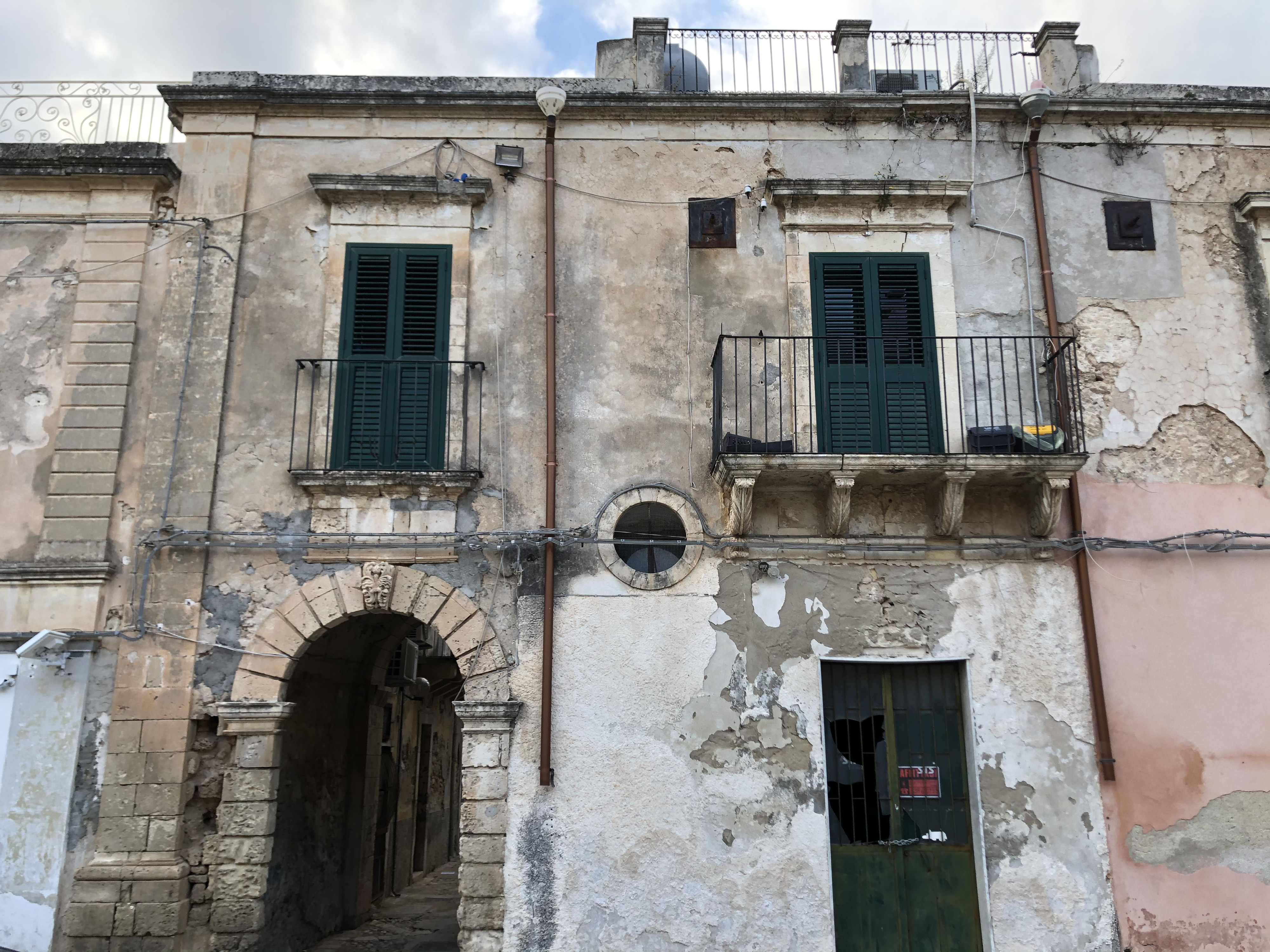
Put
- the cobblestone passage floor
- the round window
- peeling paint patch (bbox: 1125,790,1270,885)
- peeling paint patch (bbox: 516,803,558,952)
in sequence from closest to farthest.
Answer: peeling paint patch (bbox: 516,803,558,952) < peeling paint patch (bbox: 1125,790,1270,885) < the round window < the cobblestone passage floor

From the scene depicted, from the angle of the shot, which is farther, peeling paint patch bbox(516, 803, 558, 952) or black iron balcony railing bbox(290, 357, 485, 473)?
black iron balcony railing bbox(290, 357, 485, 473)

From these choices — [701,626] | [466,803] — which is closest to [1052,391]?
[701,626]

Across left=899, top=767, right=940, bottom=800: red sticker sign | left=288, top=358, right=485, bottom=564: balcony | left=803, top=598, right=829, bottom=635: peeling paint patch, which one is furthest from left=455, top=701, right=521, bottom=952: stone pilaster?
left=899, top=767, right=940, bottom=800: red sticker sign

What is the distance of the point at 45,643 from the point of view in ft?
25.6

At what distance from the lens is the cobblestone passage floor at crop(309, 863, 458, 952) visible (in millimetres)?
9312

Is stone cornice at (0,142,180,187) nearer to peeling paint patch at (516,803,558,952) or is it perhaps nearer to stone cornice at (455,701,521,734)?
stone cornice at (455,701,521,734)

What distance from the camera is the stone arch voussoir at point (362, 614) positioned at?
26.2 feet

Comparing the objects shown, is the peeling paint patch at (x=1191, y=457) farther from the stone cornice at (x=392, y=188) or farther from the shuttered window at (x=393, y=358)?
the stone cornice at (x=392, y=188)

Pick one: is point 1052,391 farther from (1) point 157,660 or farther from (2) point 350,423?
(1) point 157,660

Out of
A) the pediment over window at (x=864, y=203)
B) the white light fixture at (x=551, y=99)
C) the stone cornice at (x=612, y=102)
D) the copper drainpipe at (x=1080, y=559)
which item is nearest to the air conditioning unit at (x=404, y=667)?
the stone cornice at (x=612, y=102)

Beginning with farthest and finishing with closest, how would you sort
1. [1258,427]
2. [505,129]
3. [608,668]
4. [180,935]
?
[505,129] → [1258,427] → [608,668] → [180,935]

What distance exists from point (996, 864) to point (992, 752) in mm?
860

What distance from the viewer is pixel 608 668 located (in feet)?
26.1

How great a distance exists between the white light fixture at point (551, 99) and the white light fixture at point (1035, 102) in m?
4.32
